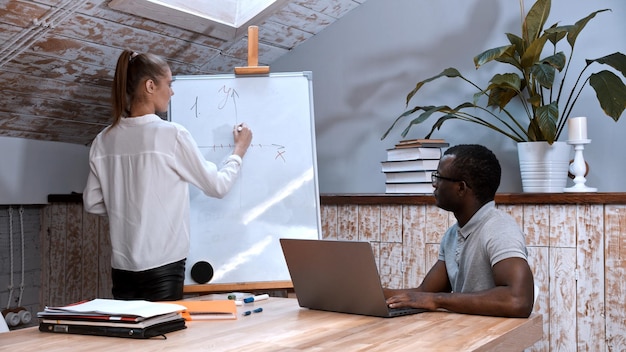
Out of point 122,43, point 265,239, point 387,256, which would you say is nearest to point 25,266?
point 122,43

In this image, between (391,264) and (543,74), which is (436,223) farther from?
(543,74)

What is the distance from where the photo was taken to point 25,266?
4.13 m

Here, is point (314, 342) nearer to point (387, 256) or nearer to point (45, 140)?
point (387, 256)

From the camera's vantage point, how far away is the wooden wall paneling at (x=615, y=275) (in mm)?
2857

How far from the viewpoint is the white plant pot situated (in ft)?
10.3

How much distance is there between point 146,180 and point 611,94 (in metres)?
1.83

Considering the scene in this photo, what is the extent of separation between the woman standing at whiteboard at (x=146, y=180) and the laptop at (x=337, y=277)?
0.77 meters

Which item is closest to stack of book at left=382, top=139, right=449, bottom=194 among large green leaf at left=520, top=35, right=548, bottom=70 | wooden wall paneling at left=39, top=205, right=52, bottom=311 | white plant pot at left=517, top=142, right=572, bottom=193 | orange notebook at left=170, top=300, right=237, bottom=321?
white plant pot at left=517, top=142, right=572, bottom=193

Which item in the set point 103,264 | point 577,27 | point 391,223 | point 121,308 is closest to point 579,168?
point 577,27

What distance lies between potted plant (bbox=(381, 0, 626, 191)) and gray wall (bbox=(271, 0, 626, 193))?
0.09 meters

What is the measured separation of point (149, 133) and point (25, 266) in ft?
6.43

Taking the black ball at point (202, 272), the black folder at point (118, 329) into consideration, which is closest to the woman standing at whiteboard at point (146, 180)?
the black ball at point (202, 272)

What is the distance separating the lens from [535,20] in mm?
3109

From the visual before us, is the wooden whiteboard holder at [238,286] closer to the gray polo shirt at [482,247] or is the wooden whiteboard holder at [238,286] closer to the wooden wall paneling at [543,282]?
the gray polo shirt at [482,247]
